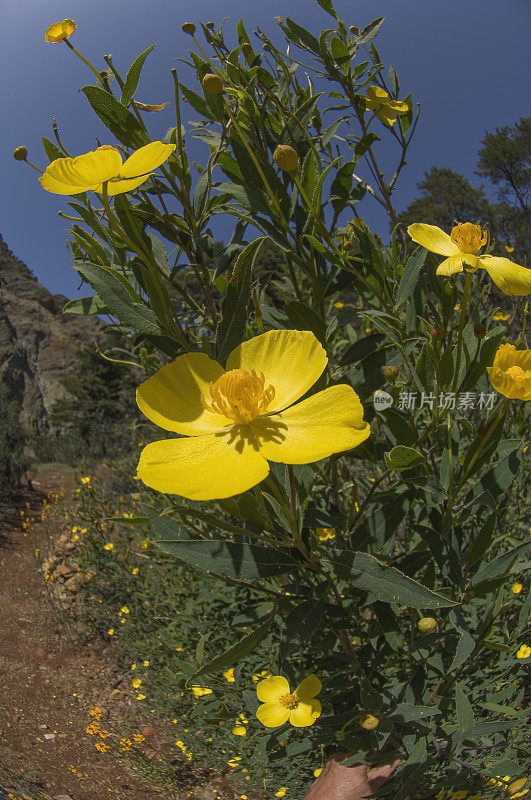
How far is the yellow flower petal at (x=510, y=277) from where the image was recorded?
2.57ft

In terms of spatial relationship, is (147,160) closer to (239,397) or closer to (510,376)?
(239,397)

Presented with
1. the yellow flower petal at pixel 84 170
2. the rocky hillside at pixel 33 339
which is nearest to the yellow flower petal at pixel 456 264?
the yellow flower petal at pixel 84 170

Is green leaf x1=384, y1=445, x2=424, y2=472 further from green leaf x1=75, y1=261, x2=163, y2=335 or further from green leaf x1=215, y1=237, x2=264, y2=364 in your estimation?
green leaf x1=75, y1=261, x2=163, y2=335

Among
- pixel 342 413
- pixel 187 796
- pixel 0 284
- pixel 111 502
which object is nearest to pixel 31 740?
pixel 187 796

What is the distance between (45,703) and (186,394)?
3417mm

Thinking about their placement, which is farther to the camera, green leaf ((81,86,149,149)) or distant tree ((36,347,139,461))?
distant tree ((36,347,139,461))

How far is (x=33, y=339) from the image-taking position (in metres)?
19.3

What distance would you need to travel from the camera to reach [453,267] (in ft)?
2.60

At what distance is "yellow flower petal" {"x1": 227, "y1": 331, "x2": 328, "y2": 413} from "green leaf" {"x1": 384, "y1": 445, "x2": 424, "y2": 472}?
0.65 feet

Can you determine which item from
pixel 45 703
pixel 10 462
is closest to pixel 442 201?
pixel 10 462

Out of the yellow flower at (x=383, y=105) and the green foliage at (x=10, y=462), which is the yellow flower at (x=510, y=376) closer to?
the yellow flower at (x=383, y=105)

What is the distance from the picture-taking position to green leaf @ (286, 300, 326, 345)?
2.90 feet

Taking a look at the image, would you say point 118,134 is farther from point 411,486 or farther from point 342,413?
point 411,486

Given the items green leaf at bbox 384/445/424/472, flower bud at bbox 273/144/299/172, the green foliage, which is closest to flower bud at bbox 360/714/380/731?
green leaf at bbox 384/445/424/472
